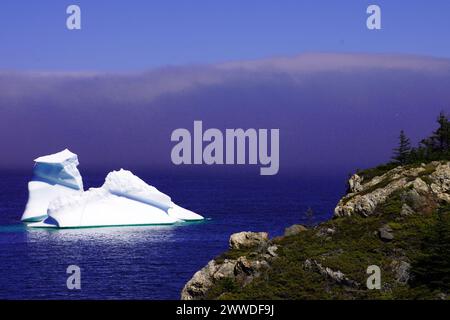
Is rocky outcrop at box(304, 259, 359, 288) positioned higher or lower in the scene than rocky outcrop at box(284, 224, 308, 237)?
lower

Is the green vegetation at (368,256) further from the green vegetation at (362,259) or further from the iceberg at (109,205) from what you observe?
the iceberg at (109,205)

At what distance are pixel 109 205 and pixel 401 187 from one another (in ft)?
122

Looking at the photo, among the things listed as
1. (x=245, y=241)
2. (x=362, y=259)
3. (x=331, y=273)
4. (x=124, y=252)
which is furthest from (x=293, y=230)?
(x=124, y=252)

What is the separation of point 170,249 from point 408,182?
27688 millimetres

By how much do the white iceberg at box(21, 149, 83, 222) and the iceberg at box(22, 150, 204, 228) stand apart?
0.36ft

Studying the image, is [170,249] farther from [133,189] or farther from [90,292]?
[90,292]

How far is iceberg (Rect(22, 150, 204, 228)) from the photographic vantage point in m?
62.7

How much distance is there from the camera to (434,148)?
3941 cm

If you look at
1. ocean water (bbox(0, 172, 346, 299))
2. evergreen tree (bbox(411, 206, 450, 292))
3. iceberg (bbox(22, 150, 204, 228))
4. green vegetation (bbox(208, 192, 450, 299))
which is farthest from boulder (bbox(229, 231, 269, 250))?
iceberg (bbox(22, 150, 204, 228))

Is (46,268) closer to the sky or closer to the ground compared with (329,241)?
closer to the ground

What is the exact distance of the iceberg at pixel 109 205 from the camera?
62.7m

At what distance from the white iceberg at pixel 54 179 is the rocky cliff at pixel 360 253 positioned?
35.9m

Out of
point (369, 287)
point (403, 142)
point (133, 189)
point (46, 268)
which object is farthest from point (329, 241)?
point (133, 189)

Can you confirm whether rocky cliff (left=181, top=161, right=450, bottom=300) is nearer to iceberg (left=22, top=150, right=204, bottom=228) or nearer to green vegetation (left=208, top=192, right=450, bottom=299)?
green vegetation (left=208, top=192, right=450, bottom=299)
